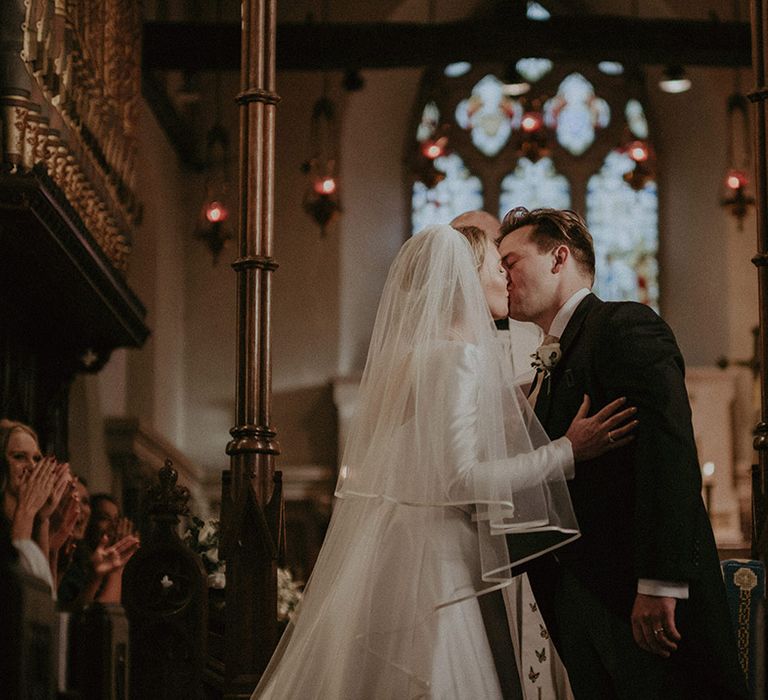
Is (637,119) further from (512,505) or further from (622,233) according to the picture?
(512,505)

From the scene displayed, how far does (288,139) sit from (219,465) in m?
3.44

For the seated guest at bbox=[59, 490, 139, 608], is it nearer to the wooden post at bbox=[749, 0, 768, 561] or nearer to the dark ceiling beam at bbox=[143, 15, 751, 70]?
the wooden post at bbox=[749, 0, 768, 561]

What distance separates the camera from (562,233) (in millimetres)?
4785

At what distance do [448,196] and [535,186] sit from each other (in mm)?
964

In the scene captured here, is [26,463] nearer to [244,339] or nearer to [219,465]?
[244,339]

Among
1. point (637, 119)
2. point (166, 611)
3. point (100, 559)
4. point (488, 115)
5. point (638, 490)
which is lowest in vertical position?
point (166, 611)

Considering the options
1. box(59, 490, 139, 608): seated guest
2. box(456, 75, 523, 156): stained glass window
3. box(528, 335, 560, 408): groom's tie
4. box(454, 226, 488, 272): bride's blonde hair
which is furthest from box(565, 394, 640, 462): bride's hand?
box(456, 75, 523, 156): stained glass window

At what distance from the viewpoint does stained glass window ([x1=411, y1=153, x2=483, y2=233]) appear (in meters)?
16.7

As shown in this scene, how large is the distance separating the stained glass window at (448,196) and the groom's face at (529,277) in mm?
11845

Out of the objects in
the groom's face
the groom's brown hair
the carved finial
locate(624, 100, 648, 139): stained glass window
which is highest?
locate(624, 100, 648, 139): stained glass window

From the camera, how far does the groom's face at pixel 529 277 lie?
15.7 ft

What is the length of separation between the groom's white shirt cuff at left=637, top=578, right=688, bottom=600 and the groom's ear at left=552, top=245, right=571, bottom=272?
3.56ft

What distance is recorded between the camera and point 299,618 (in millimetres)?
4844

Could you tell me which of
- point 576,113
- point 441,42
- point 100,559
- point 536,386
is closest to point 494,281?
point 536,386
